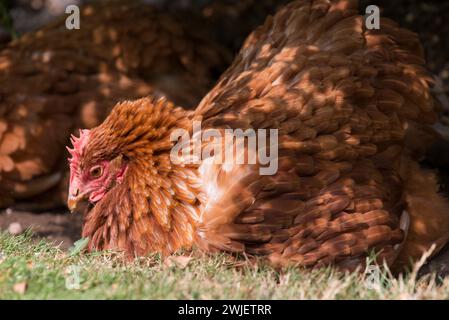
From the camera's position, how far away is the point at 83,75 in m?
5.96

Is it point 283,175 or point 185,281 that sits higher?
point 283,175

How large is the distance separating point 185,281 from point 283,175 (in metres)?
0.91

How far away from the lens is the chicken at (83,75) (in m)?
5.67

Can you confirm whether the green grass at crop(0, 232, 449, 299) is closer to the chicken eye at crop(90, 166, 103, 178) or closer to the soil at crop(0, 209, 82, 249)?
the chicken eye at crop(90, 166, 103, 178)

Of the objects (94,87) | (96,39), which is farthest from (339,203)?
(96,39)

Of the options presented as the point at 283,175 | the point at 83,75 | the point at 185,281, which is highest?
the point at 83,75

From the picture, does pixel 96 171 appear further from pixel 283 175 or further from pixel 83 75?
pixel 83 75

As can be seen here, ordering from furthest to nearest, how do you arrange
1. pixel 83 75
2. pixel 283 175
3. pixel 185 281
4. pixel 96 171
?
pixel 83 75
pixel 96 171
pixel 283 175
pixel 185 281

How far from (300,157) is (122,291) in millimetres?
1330

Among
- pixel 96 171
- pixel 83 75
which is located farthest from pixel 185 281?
pixel 83 75

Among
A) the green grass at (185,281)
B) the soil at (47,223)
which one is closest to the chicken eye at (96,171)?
the green grass at (185,281)

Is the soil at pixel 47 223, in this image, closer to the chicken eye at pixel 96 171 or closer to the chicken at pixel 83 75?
the chicken at pixel 83 75

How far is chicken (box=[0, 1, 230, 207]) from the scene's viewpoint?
5.67 m

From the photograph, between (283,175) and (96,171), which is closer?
(283,175)
